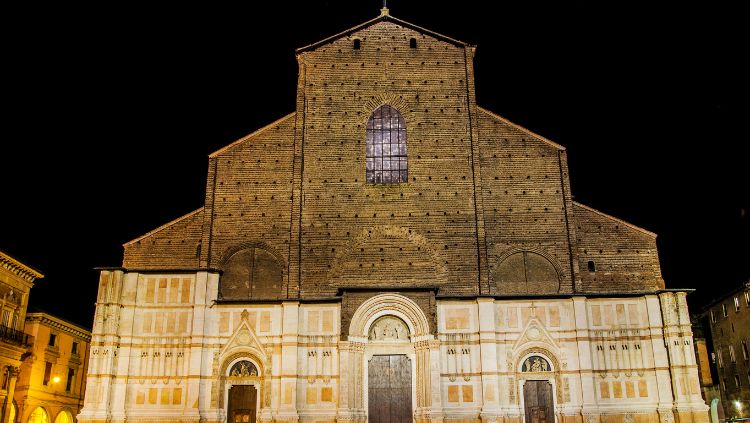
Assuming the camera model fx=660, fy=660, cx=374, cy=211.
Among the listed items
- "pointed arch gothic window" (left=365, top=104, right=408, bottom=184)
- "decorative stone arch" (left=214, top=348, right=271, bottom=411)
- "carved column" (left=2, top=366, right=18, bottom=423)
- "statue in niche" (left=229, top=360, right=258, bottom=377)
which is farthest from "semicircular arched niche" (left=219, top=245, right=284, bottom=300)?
"carved column" (left=2, top=366, right=18, bottom=423)

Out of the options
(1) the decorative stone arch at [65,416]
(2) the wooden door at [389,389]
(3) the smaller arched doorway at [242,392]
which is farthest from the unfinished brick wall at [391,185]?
(1) the decorative stone arch at [65,416]

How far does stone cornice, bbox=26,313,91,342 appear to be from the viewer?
31.9 m

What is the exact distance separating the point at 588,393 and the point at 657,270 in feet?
15.4

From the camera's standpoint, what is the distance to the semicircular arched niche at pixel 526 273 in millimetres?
21391

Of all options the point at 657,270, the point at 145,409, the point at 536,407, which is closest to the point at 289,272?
the point at 145,409

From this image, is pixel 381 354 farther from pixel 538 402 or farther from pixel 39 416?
pixel 39 416

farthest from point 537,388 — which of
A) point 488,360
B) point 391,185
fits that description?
point 391,185

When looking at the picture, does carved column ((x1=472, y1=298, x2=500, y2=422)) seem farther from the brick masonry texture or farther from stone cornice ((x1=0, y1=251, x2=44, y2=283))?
stone cornice ((x1=0, y1=251, x2=44, y2=283))

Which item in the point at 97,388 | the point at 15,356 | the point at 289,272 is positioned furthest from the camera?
the point at 15,356

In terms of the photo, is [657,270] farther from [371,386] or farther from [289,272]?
[289,272]

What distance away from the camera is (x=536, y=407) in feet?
66.8

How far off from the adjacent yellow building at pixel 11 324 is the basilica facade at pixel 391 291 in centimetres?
1056

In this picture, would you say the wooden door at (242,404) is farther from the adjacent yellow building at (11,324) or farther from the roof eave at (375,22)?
the adjacent yellow building at (11,324)

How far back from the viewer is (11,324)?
29062mm
